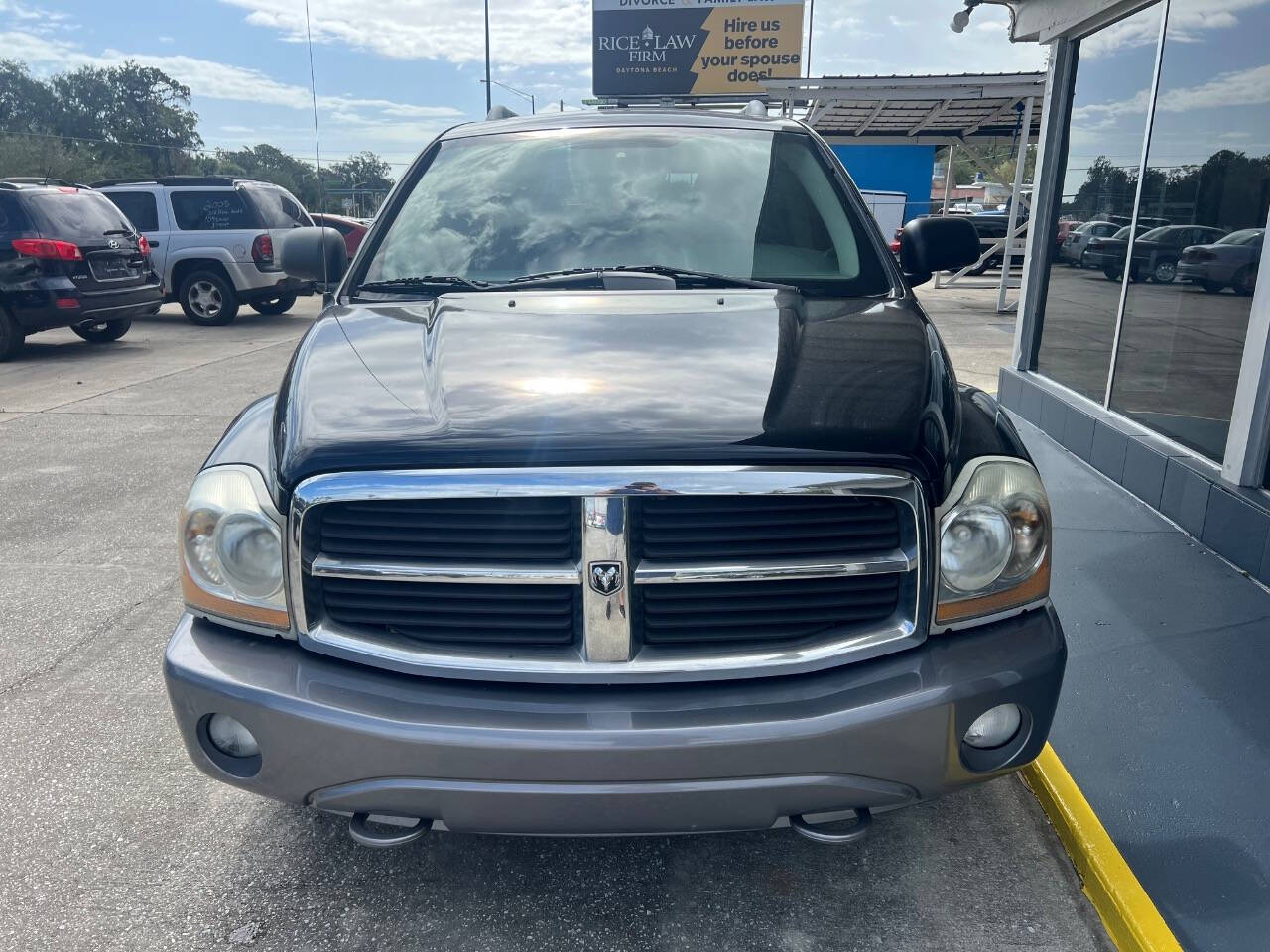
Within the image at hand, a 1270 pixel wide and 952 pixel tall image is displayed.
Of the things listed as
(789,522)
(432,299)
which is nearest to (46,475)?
(432,299)

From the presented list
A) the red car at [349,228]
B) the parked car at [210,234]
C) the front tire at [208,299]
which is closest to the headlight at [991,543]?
the parked car at [210,234]

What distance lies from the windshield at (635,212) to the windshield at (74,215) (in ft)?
28.1

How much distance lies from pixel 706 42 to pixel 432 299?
1176 inches

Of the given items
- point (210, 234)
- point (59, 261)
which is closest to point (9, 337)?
point (59, 261)

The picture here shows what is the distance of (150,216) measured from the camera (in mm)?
13703

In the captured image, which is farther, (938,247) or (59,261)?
(59,261)

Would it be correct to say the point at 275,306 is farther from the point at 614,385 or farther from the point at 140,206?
the point at 614,385

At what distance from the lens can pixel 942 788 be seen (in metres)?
2.00

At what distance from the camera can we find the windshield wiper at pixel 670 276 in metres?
2.92

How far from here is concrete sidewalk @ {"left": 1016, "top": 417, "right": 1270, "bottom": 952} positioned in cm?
230

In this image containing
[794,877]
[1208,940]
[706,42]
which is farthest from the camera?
[706,42]

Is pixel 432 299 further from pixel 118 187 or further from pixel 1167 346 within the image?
pixel 118 187

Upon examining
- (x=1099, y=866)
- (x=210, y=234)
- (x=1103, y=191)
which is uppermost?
(x=1103, y=191)

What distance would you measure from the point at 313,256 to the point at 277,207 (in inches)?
451
